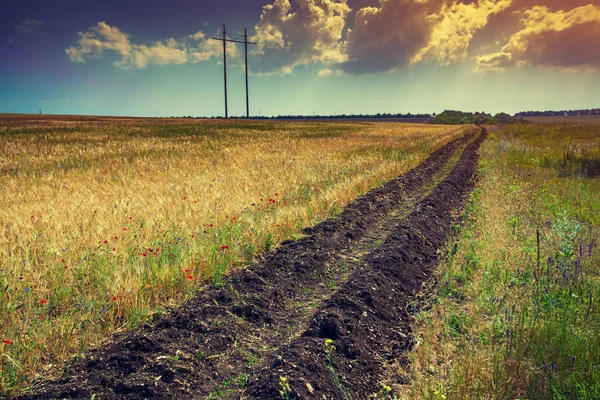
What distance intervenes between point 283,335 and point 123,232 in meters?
3.45

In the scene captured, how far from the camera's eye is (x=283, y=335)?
14.9ft

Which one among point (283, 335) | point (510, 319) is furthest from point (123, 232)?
point (510, 319)

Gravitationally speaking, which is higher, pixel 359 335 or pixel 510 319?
pixel 510 319

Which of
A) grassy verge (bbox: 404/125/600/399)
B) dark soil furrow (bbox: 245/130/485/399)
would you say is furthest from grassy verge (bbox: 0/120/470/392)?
grassy verge (bbox: 404/125/600/399)

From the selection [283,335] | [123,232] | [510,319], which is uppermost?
[123,232]

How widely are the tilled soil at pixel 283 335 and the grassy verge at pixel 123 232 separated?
0.35 meters

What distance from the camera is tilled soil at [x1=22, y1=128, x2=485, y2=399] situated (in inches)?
139

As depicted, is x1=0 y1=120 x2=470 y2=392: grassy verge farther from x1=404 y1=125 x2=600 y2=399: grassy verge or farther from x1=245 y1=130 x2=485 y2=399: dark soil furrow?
x1=404 y1=125 x2=600 y2=399: grassy verge

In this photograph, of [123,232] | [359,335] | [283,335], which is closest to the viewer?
[359,335]

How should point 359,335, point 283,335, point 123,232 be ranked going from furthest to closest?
point 123,232, point 283,335, point 359,335

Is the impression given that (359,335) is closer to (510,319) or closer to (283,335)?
(283,335)

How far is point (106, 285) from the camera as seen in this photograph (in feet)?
15.5

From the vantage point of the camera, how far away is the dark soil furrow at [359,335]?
3.56 meters

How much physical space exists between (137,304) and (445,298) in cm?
368
